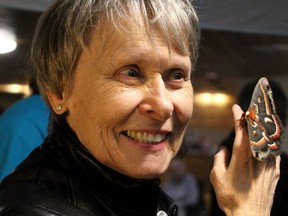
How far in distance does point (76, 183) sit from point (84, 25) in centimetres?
36

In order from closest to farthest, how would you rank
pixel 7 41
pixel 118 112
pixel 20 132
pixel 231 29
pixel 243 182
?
pixel 118 112 < pixel 243 182 < pixel 231 29 < pixel 20 132 < pixel 7 41

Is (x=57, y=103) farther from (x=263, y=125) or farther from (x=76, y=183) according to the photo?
(x=263, y=125)

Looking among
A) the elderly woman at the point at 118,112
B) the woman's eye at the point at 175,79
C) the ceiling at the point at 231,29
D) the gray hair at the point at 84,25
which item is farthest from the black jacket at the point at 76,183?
the ceiling at the point at 231,29

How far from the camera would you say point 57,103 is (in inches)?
45.8

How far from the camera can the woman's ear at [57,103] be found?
115cm

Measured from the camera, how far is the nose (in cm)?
104

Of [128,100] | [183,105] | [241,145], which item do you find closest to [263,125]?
[241,145]

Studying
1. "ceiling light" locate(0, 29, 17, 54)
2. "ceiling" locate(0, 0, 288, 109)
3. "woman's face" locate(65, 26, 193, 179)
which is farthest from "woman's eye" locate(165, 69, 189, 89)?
"ceiling light" locate(0, 29, 17, 54)

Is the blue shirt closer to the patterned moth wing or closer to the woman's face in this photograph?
the woman's face

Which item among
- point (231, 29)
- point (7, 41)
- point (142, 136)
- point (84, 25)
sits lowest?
point (142, 136)

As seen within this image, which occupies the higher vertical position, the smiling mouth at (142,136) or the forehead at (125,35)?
the forehead at (125,35)

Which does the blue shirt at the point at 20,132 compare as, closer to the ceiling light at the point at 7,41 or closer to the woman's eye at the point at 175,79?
the ceiling light at the point at 7,41

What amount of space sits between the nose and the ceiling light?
1.29 metres

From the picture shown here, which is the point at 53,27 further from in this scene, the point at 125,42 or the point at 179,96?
the point at 179,96
